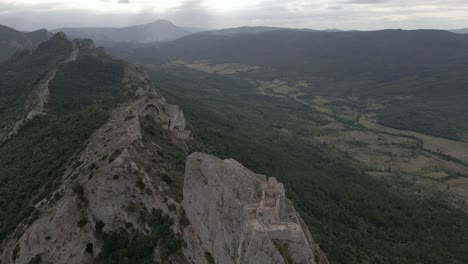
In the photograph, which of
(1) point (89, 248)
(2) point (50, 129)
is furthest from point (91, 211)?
(2) point (50, 129)

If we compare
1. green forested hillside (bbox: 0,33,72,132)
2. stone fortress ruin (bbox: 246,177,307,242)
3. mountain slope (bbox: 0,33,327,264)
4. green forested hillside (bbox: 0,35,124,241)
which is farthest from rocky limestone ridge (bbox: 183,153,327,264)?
green forested hillside (bbox: 0,33,72,132)

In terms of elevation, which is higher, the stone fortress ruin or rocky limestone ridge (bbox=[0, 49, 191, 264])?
the stone fortress ruin

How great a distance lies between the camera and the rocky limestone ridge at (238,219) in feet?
101

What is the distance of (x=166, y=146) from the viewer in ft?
198

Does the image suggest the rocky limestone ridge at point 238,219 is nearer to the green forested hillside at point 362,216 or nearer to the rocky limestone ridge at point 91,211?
the rocky limestone ridge at point 91,211

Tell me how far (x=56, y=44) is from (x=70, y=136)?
131 m

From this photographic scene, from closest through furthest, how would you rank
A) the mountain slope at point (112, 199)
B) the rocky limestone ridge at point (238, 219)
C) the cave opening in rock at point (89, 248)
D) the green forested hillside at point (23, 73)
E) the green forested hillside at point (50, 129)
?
the rocky limestone ridge at point (238, 219) → the mountain slope at point (112, 199) → the cave opening in rock at point (89, 248) → the green forested hillside at point (50, 129) → the green forested hillside at point (23, 73)

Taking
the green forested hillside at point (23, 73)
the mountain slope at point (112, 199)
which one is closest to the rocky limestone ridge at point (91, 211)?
the mountain slope at point (112, 199)

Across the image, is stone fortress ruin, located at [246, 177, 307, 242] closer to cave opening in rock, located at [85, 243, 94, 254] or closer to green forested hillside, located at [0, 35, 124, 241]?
cave opening in rock, located at [85, 243, 94, 254]

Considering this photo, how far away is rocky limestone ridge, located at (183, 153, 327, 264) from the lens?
101ft

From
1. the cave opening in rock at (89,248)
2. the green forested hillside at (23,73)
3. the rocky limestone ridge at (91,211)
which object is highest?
the rocky limestone ridge at (91,211)

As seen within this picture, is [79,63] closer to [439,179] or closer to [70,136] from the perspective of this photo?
[70,136]

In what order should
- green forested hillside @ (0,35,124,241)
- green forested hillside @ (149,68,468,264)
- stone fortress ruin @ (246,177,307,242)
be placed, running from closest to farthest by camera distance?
1. stone fortress ruin @ (246,177,307,242)
2. green forested hillside @ (0,35,124,241)
3. green forested hillside @ (149,68,468,264)

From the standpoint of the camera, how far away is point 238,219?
33719 millimetres
